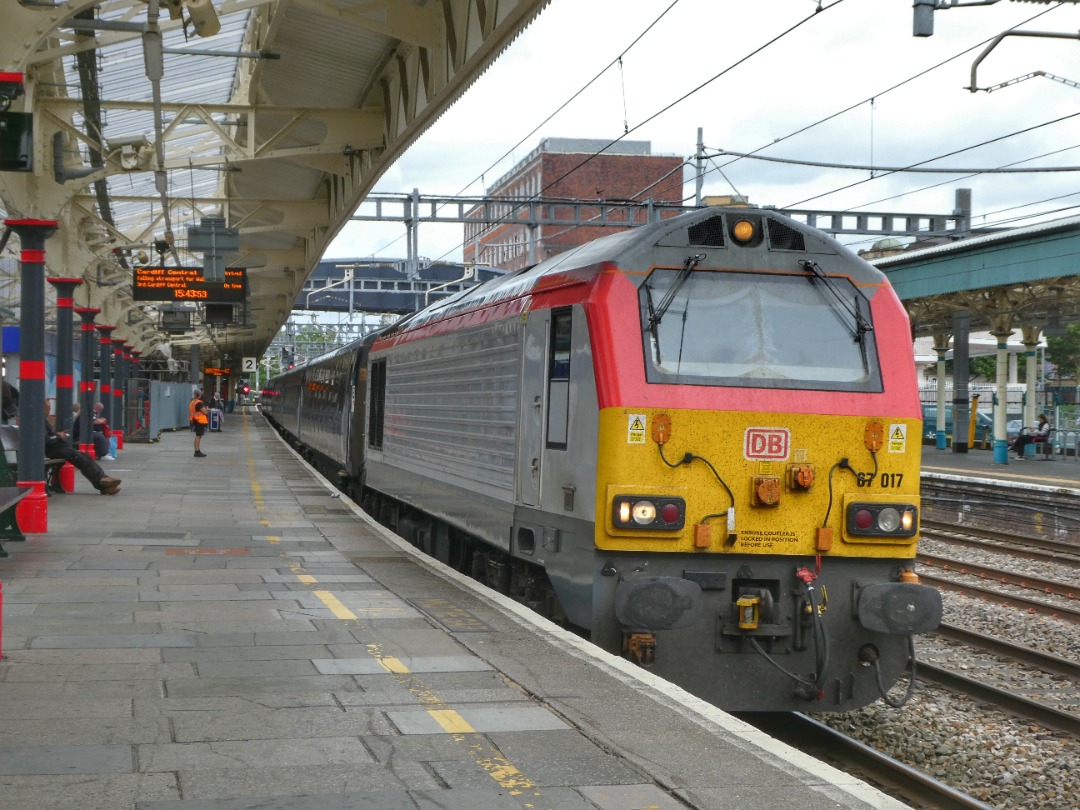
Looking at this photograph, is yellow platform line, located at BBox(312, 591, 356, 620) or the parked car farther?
the parked car

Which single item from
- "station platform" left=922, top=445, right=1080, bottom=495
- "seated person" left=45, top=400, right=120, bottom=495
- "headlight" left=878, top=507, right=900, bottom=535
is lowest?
"station platform" left=922, top=445, right=1080, bottom=495

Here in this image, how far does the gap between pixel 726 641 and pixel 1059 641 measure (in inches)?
197

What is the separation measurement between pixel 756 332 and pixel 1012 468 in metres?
27.3

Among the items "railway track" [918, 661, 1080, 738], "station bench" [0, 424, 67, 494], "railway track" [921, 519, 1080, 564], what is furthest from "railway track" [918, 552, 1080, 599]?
"station bench" [0, 424, 67, 494]

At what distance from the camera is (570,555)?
8.07 m

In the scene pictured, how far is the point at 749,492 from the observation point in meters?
7.87

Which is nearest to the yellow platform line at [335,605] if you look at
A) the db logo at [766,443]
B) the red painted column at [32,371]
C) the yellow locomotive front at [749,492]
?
the yellow locomotive front at [749,492]

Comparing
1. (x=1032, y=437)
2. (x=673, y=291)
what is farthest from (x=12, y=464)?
(x=1032, y=437)

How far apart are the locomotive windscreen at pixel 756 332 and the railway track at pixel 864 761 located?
2150 millimetres

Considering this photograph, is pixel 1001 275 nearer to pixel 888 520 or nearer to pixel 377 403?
pixel 377 403

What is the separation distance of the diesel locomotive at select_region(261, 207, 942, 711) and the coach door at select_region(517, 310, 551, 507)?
0.03m

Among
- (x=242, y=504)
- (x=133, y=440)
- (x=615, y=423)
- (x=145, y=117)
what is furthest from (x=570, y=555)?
(x=133, y=440)

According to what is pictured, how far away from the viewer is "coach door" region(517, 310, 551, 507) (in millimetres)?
8711

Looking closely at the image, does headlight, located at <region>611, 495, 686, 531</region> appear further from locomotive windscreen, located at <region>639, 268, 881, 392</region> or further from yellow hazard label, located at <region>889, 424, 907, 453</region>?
yellow hazard label, located at <region>889, 424, 907, 453</region>
